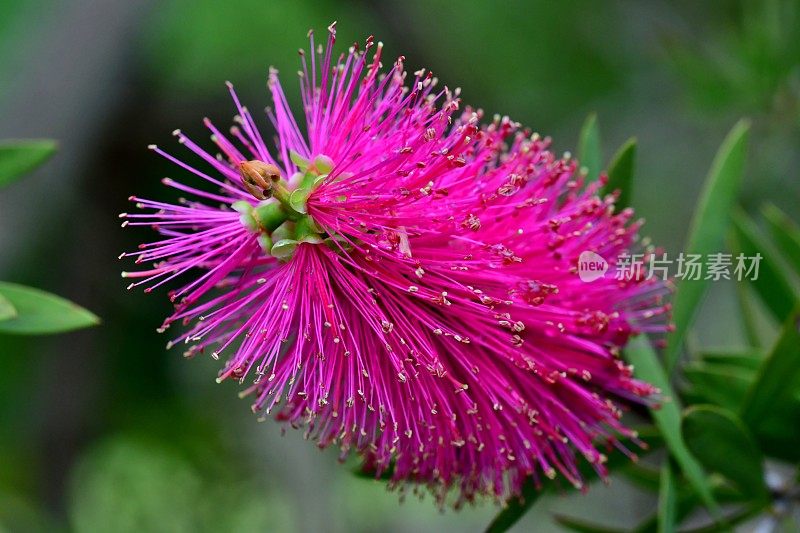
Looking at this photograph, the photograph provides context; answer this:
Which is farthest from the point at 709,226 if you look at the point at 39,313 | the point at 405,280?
the point at 39,313

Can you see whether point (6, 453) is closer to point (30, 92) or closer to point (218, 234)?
point (30, 92)

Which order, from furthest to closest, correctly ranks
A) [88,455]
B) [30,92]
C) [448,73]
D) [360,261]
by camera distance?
[448,73], [88,455], [30,92], [360,261]

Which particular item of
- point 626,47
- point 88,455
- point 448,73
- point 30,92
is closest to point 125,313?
point 88,455

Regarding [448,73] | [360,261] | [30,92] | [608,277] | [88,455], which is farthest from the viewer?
[448,73]

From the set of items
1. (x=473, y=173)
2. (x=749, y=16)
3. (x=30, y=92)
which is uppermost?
(x=749, y=16)

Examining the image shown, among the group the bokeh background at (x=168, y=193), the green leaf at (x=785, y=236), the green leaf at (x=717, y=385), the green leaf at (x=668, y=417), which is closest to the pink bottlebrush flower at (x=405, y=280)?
the green leaf at (x=668, y=417)

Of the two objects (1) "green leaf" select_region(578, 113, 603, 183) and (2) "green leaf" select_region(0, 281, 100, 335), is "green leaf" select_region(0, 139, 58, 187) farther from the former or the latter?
(1) "green leaf" select_region(578, 113, 603, 183)
